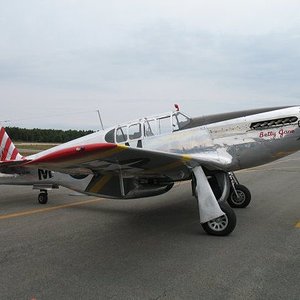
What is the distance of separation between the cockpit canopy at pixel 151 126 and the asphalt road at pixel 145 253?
4.99ft

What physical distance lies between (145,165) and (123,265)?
172 cm

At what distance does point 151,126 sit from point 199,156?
4.41 ft

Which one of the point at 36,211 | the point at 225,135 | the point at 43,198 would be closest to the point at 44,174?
the point at 43,198

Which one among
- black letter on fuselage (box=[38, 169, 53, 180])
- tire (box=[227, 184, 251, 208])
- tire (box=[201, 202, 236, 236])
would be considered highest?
black letter on fuselage (box=[38, 169, 53, 180])

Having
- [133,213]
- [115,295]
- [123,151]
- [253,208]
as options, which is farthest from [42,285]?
[253,208]

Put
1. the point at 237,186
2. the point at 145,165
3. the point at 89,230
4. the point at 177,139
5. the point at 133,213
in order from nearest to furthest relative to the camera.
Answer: the point at 145,165 < the point at 89,230 < the point at 177,139 < the point at 133,213 < the point at 237,186

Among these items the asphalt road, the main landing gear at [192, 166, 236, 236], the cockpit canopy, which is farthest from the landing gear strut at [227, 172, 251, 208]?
the main landing gear at [192, 166, 236, 236]

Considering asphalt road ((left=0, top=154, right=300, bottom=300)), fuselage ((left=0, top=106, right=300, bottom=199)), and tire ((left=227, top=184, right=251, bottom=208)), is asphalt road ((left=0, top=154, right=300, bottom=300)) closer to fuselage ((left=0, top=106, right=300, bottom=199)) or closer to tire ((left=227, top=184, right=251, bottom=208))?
tire ((left=227, top=184, right=251, bottom=208))

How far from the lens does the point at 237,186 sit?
313 inches

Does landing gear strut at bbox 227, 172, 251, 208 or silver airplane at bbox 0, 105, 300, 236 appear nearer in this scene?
silver airplane at bbox 0, 105, 300, 236

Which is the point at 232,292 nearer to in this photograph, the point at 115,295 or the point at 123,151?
the point at 115,295

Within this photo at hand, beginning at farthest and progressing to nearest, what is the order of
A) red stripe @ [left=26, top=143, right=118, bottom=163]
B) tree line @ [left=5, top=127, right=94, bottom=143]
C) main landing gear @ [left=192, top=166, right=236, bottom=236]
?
1. tree line @ [left=5, top=127, right=94, bottom=143]
2. main landing gear @ [left=192, top=166, right=236, bottom=236]
3. red stripe @ [left=26, top=143, right=118, bottom=163]

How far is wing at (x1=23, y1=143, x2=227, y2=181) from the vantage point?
4.20 m

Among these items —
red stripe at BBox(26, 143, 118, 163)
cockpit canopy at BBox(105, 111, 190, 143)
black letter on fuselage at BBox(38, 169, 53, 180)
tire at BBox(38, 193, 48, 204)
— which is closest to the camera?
red stripe at BBox(26, 143, 118, 163)
